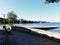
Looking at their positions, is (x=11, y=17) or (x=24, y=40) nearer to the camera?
(x=24, y=40)

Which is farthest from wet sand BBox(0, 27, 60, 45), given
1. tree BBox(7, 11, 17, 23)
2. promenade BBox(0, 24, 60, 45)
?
tree BBox(7, 11, 17, 23)

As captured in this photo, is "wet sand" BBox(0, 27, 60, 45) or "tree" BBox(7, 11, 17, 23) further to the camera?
"tree" BBox(7, 11, 17, 23)

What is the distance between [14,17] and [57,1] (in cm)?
13629

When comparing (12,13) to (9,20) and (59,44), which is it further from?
(59,44)

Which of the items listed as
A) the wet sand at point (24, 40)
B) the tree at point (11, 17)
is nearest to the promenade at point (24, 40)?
the wet sand at point (24, 40)

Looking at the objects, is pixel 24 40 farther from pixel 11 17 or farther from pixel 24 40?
pixel 11 17

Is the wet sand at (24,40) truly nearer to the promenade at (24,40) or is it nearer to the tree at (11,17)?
the promenade at (24,40)

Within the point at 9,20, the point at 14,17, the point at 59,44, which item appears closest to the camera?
the point at 59,44

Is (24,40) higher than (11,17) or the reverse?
higher

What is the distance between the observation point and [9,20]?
453 ft

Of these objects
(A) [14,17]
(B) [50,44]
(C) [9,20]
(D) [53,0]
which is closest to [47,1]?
(D) [53,0]

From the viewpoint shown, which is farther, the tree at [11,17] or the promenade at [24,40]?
the tree at [11,17]

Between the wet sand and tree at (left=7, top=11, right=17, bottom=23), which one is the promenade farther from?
tree at (left=7, top=11, right=17, bottom=23)

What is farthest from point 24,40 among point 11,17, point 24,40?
point 11,17
